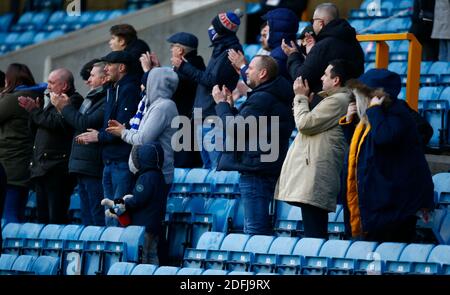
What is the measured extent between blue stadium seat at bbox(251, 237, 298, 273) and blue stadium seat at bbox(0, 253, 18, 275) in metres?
2.01

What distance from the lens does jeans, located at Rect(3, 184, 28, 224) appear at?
40.3ft

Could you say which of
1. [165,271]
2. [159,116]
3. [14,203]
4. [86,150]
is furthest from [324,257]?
[14,203]

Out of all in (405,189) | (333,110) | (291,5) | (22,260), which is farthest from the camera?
(291,5)

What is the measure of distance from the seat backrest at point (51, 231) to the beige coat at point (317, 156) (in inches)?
79.6

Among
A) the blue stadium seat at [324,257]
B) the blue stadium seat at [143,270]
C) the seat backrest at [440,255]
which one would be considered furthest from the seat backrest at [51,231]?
the seat backrest at [440,255]

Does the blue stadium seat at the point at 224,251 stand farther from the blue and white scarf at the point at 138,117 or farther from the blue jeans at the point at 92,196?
the blue jeans at the point at 92,196

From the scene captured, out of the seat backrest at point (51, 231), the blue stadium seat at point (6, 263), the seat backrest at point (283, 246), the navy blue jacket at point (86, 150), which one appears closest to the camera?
the seat backrest at point (283, 246)

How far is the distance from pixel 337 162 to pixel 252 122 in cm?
77

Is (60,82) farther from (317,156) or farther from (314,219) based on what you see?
(314,219)

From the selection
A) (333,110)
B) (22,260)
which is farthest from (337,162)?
(22,260)

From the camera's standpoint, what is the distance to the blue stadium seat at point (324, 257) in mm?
9156

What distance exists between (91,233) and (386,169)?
8.44 feet
